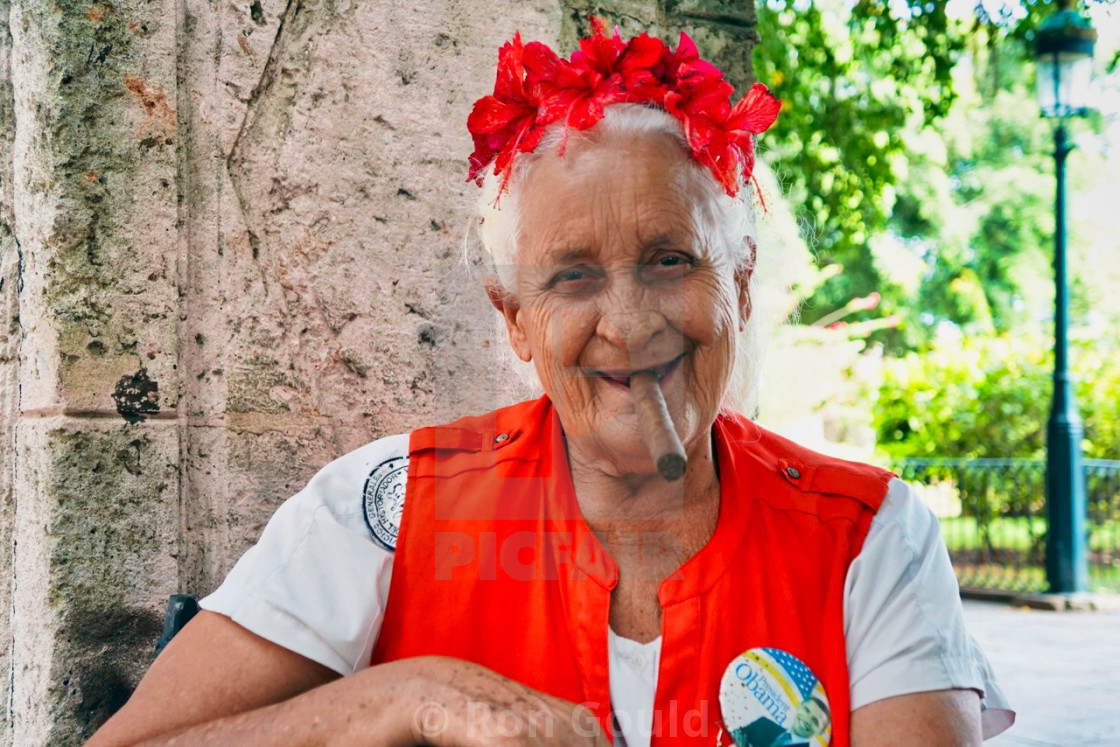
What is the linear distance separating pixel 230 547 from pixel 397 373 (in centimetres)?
51

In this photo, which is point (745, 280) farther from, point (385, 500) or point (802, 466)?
point (385, 500)

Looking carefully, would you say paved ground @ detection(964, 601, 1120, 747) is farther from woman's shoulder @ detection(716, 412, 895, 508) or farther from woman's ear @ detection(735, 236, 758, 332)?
woman's ear @ detection(735, 236, 758, 332)

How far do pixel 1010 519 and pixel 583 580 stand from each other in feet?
31.7

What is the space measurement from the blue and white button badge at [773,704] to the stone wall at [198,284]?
941mm

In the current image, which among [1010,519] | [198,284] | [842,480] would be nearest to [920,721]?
[842,480]

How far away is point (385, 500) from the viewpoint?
1.77 metres

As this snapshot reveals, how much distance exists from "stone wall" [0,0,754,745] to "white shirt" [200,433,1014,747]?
15.4 inches

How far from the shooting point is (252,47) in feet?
6.95

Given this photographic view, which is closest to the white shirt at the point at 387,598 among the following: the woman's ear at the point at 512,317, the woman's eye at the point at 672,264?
the woman's ear at the point at 512,317

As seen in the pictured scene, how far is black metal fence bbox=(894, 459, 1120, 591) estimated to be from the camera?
981 cm

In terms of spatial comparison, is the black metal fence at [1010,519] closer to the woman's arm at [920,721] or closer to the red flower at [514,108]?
the woman's arm at [920,721]

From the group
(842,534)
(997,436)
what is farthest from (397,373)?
(997,436)

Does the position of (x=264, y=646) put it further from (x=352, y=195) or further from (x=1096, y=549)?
(x=1096, y=549)

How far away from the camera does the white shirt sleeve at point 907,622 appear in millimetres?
1626
